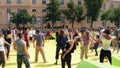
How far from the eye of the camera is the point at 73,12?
85125mm

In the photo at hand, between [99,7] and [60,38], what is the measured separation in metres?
68.6

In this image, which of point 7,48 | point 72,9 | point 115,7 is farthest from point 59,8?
point 7,48

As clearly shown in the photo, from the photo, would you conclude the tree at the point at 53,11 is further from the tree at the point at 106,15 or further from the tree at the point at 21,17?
the tree at the point at 106,15

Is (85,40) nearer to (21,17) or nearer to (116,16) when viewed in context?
(21,17)

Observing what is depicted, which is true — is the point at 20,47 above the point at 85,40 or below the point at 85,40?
above

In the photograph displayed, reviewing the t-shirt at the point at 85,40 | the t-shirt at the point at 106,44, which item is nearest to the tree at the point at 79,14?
the t-shirt at the point at 85,40

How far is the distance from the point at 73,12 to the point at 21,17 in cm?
1175

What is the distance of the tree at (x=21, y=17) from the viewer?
82.0 metres

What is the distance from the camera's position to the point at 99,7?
283 feet

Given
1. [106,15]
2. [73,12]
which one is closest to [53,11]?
[73,12]

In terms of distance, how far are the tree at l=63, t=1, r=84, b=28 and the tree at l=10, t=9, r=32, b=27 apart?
337 inches

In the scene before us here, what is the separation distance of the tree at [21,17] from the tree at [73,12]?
855 cm

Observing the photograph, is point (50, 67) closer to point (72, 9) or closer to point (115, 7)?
point (72, 9)

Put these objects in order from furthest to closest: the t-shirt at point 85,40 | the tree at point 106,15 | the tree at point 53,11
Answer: the tree at point 106,15, the tree at point 53,11, the t-shirt at point 85,40
